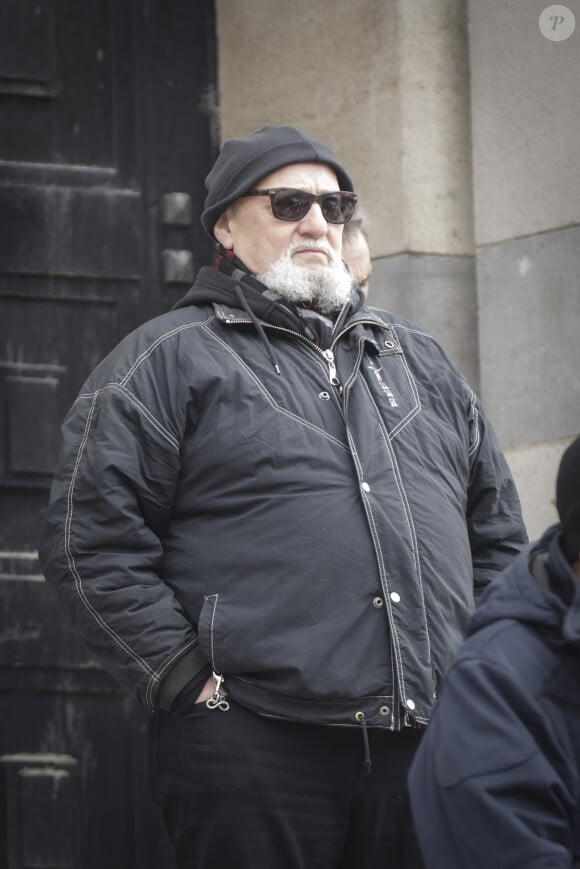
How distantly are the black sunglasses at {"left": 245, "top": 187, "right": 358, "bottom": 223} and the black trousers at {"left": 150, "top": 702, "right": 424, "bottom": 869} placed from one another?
1.23 meters

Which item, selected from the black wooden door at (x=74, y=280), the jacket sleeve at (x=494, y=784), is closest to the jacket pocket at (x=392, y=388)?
the jacket sleeve at (x=494, y=784)

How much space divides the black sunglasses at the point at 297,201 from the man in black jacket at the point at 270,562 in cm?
17

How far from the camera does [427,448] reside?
13.6 ft

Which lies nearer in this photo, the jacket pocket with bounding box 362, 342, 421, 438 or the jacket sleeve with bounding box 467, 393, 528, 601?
the jacket pocket with bounding box 362, 342, 421, 438

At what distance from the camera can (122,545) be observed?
3.95 metres

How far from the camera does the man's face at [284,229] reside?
14.3 feet

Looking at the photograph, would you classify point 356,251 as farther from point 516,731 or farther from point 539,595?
point 516,731

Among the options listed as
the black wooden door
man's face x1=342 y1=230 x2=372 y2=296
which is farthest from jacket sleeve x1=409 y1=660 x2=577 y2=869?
the black wooden door

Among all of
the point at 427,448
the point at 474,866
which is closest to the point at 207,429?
the point at 427,448

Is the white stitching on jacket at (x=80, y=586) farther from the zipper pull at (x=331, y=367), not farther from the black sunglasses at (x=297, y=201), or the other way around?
the black sunglasses at (x=297, y=201)

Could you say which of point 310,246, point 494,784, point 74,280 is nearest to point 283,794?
point 494,784

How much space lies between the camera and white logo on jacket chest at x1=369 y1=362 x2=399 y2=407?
418 cm

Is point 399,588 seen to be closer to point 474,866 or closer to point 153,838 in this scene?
point 474,866

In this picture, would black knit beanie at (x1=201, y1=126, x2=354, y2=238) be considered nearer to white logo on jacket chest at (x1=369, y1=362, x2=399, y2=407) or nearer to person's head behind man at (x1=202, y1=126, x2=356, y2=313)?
person's head behind man at (x1=202, y1=126, x2=356, y2=313)
